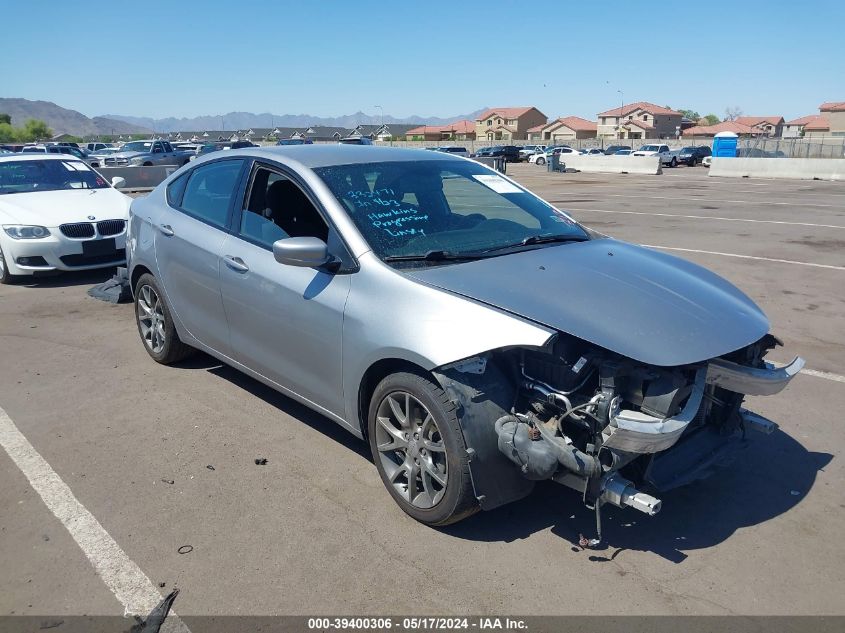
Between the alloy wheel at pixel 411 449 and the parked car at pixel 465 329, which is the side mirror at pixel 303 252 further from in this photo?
the alloy wheel at pixel 411 449

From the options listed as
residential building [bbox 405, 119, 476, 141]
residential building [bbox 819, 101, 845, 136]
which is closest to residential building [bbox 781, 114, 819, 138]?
residential building [bbox 819, 101, 845, 136]

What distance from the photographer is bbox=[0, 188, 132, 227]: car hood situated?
8602mm

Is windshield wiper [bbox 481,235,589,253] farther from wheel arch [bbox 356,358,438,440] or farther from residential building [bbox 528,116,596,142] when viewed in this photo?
residential building [bbox 528,116,596,142]

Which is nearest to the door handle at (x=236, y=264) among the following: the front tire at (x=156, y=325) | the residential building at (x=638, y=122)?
the front tire at (x=156, y=325)

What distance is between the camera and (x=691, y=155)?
155 feet

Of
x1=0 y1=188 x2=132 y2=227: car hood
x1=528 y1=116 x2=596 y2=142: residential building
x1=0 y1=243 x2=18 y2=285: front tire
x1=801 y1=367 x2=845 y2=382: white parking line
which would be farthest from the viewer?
x1=528 y1=116 x2=596 y2=142: residential building

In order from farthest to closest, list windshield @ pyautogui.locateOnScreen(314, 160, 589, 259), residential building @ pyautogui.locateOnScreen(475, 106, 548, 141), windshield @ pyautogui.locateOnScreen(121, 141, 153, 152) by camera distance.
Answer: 1. residential building @ pyautogui.locateOnScreen(475, 106, 548, 141)
2. windshield @ pyautogui.locateOnScreen(121, 141, 153, 152)
3. windshield @ pyautogui.locateOnScreen(314, 160, 589, 259)

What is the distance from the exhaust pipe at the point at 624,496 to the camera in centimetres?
299

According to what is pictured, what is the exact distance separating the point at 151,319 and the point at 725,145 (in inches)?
1542

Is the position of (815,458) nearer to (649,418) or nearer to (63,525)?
(649,418)

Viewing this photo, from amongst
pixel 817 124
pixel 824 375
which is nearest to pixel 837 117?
pixel 817 124

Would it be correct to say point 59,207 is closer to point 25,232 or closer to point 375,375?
point 25,232

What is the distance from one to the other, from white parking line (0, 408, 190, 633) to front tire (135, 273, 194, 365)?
1.33 m

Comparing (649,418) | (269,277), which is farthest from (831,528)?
(269,277)
